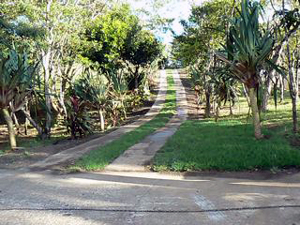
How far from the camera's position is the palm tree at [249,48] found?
23.7 feet

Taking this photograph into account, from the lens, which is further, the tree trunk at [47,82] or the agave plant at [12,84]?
the tree trunk at [47,82]

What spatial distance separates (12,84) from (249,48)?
6266mm

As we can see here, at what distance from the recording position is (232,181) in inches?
216

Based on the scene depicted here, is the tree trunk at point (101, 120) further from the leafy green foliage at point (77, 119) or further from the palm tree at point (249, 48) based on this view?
the palm tree at point (249, 48)

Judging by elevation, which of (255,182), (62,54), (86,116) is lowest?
(255,182)

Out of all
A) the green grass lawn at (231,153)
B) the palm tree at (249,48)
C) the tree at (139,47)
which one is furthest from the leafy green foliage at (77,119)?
the tree at (139,47)

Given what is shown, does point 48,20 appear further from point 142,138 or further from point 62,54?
point 142,138

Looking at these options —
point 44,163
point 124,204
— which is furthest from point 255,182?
point 44,163

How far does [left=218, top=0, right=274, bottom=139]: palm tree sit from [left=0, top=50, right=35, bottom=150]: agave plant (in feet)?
18.2

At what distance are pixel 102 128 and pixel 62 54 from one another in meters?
4.33

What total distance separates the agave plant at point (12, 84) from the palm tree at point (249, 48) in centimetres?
554

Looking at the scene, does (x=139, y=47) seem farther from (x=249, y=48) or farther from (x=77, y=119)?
(x=249, y=48)

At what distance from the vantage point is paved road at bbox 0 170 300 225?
3.80 meters

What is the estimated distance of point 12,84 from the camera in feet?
30.3
